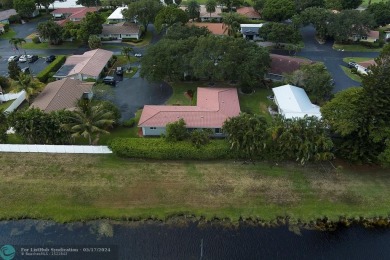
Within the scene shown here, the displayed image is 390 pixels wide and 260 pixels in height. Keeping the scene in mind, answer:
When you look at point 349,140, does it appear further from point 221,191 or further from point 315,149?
point 221,191

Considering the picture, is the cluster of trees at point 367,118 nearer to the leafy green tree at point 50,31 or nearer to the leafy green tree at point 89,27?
the leafy green tree at point 89,27

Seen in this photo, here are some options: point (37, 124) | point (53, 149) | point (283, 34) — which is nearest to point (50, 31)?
point (37, 124)

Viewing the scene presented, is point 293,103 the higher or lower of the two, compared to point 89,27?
lower

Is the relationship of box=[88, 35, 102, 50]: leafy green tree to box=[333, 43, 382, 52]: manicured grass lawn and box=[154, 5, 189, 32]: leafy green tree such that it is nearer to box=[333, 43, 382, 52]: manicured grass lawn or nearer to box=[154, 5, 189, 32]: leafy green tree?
box=[154, 5, 189, 32]: leafy green tree

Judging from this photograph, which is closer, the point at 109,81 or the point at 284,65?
the point at 109,81

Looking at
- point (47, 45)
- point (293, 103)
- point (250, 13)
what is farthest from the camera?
point (250, 13)

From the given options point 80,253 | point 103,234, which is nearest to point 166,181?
point 103,234

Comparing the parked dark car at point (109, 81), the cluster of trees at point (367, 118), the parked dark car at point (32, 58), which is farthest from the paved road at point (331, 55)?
the parked dark car at point (32, 58)

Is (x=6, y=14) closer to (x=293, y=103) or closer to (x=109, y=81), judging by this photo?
(x=109, y=81)
